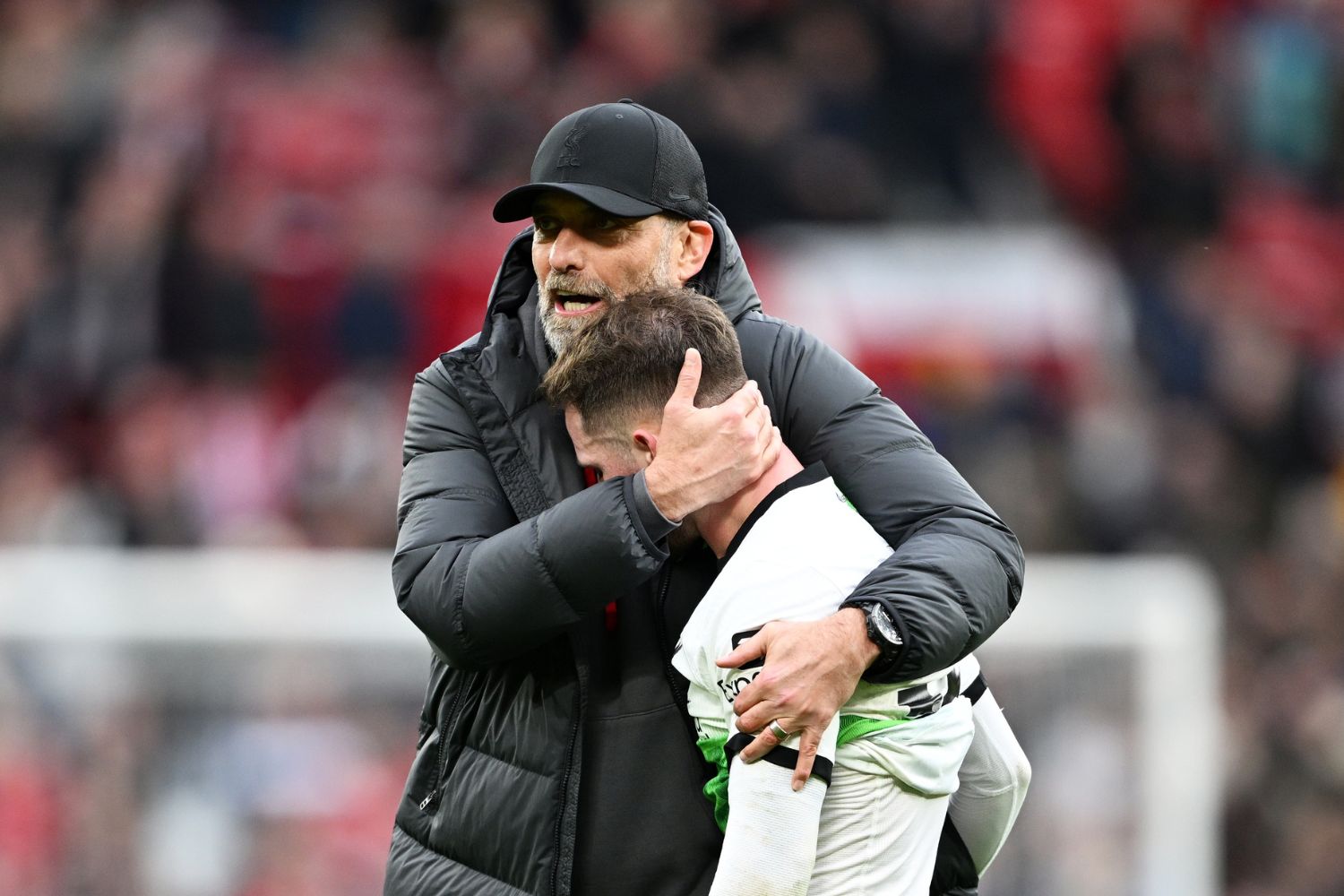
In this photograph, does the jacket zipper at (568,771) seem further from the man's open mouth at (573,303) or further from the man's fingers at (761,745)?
the man's open mouth at (573,303)

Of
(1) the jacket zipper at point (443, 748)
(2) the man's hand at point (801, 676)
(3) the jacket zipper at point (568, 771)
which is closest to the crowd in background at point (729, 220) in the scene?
(1) the jacket zipper at point (443, 748)

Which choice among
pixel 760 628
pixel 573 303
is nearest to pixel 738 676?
pixel 760 628

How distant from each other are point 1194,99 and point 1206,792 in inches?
152

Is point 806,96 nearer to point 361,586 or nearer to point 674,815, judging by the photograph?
point 361,586

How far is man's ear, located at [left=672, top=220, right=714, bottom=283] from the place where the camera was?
276 cm

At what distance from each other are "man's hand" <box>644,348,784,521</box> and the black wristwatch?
Result: 235 mm

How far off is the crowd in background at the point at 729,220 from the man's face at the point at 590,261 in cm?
383

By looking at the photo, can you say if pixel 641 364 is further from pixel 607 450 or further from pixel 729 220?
pixel 729 220

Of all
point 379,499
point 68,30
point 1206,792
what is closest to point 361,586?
point 379,499

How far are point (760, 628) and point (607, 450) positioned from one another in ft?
1.10

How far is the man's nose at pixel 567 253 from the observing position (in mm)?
2695

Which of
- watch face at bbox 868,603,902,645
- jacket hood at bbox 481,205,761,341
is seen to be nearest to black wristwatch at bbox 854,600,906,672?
watch face at bbox 868,603,902,645

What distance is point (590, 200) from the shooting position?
264 cm

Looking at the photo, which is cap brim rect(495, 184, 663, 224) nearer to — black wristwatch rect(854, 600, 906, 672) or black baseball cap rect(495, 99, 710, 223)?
black baseball cap rect(495, 99, 710, 223)
